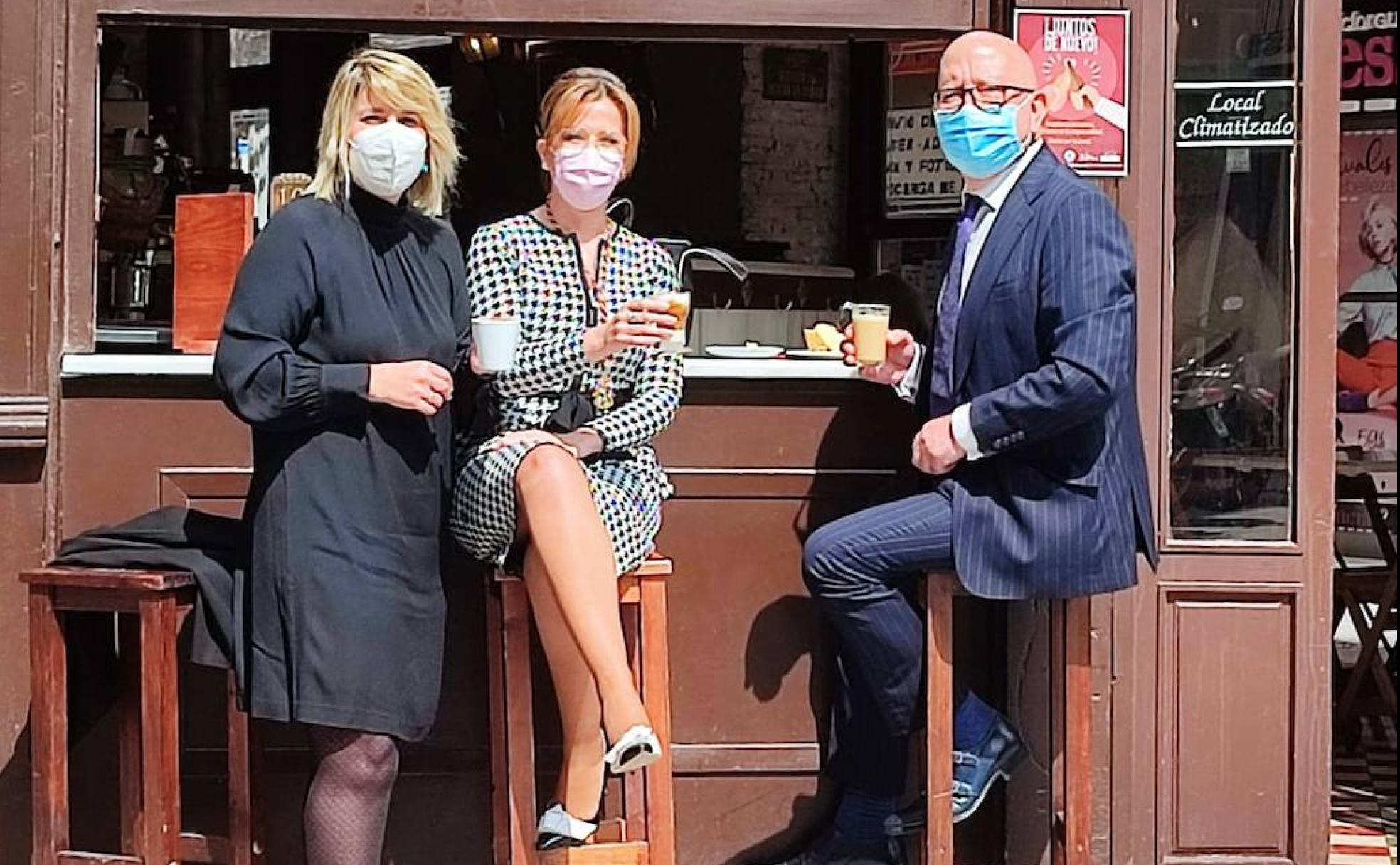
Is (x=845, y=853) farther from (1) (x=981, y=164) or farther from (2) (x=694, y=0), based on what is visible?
(2) (x=694, y=0)

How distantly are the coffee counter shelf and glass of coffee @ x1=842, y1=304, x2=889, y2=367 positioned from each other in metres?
0.30

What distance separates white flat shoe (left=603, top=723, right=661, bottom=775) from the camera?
10.6 feet

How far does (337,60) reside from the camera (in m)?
6.08

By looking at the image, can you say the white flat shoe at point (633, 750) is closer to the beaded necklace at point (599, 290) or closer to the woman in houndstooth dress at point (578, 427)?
the woman in houndstooth dress at point (578, 427)

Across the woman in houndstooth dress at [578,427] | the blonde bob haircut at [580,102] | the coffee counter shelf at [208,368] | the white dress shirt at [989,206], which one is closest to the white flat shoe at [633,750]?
the woman in houndstooth dress at [578,427]

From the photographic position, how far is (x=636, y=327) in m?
3.37

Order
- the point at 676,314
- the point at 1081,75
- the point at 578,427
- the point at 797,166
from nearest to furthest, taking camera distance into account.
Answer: the point at 676,314
the point at 578,427
the point at 1081,75
the point at 797,166

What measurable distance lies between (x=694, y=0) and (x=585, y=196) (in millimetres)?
676

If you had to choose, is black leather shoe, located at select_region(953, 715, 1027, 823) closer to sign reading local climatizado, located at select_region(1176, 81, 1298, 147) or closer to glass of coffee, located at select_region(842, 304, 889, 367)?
glass of coffee, located at select_region(842, 304, 889, 367)

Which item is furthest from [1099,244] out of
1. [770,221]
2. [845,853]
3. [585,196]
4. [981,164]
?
[770,221]

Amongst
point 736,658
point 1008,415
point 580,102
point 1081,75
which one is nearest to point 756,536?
point 736,658

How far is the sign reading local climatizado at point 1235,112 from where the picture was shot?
13.0 feet

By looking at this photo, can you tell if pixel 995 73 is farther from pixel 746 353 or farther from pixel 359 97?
pixel 359 97

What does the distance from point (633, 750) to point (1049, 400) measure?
95 cm
